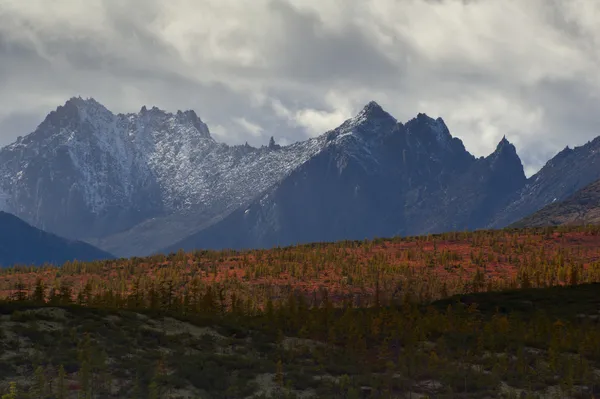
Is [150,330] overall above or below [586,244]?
below

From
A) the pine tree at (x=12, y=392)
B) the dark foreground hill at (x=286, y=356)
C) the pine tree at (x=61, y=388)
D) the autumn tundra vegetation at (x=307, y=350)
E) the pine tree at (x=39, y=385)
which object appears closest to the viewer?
the pine tree at (x=12, y=392)

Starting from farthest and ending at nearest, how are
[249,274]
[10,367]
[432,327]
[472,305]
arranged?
1. [249,274]
2. [472,305]
3. [432,327]
4. [10,367]

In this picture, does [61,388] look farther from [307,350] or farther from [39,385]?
[307,350]

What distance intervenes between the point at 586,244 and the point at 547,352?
11497cm

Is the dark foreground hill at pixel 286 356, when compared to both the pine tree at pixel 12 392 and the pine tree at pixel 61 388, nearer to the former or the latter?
the pine tree at pixel 61 388

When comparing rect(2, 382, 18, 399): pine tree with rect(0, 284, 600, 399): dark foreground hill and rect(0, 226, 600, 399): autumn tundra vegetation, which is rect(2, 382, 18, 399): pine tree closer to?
rect(0, 226, 600, 399): autumn tundra vegetation

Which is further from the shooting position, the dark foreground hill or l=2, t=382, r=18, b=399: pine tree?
the dark foreground hill

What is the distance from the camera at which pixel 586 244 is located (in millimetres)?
162250

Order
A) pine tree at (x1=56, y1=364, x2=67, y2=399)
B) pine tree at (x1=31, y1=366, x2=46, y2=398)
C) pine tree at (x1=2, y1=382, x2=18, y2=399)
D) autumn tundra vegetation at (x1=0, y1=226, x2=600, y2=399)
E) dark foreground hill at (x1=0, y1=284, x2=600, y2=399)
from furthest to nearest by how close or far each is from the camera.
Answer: autumn tundra vegetation at (x1=0, y1=226, x2=600, y2=399)
dark foreground hill at (x1=0, y1=284, x2=600, y2=399)
pine tree at (x1=31, y1=366, x2=46, y2=398)
pine tree at (x1=56, y1=364, x2=67, y2=399)
pine tree at (x1=2, y1=382, x2=18, y2=399)

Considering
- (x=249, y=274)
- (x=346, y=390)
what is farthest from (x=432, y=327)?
(x=249, y=274)

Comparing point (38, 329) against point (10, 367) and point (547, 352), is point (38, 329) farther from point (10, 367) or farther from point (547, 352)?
point (547, 352)

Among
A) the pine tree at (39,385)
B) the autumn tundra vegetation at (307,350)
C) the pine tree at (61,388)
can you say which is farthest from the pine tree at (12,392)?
the pine tree at (61,388)

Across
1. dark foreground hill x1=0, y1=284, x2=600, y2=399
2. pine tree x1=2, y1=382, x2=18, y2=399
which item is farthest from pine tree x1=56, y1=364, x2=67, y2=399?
pine tree x1=2, y1=382, x2=18, y2=399

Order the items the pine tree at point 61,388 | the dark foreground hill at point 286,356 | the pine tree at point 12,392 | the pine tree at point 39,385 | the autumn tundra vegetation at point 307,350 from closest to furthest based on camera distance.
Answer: the pine tree at point 12,392
the pine tree at point 61,388
the pine tree at point 39,385
the dark foreground hill at point 286,356
the autumn tundra vegetation at point 307,350
